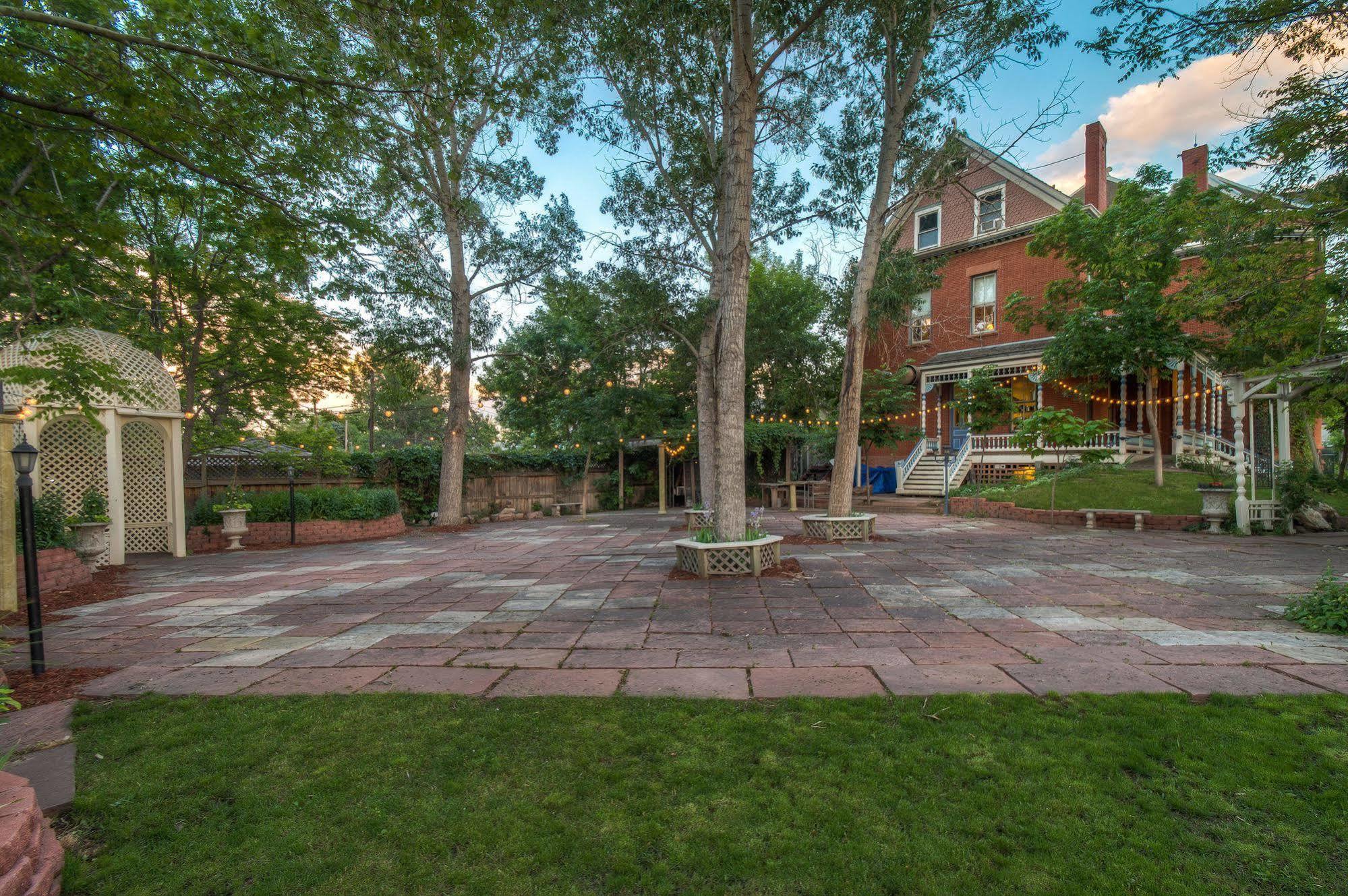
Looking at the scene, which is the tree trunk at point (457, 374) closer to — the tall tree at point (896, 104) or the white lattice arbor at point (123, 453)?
the white lattice arbor at point (123, 453)

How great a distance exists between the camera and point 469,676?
320cm

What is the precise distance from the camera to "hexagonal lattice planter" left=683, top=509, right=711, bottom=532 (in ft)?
29.3

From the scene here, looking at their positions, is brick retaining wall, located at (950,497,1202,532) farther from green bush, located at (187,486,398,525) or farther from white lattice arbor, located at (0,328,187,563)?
white lattice arbor, located at (0,328,187,563)

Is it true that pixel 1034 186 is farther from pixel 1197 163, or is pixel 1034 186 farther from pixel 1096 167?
pixel 1197 163

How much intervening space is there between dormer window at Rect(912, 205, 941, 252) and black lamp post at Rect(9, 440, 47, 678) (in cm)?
1929

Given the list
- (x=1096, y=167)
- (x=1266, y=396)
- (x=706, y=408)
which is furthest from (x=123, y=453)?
(x=1096, y=167)

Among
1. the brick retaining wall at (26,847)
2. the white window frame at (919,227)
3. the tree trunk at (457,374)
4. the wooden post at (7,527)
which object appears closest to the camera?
the brick retaining wall at (26,847)

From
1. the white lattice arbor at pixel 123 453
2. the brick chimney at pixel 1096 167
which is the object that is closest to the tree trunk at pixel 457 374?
the white lattice arbor at pixel 123 453

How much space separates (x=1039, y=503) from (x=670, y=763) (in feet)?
39.6

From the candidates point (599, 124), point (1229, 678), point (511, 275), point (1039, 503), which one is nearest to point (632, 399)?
point (511, 275)

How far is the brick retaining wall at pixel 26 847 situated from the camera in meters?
1.49

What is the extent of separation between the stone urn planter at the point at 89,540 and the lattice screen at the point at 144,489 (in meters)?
1.88

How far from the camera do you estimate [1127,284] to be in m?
12.0

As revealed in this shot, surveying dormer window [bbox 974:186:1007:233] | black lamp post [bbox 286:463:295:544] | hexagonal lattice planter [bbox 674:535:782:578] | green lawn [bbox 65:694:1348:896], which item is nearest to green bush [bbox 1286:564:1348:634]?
green lawn [bbox 65:694:1348:896]
